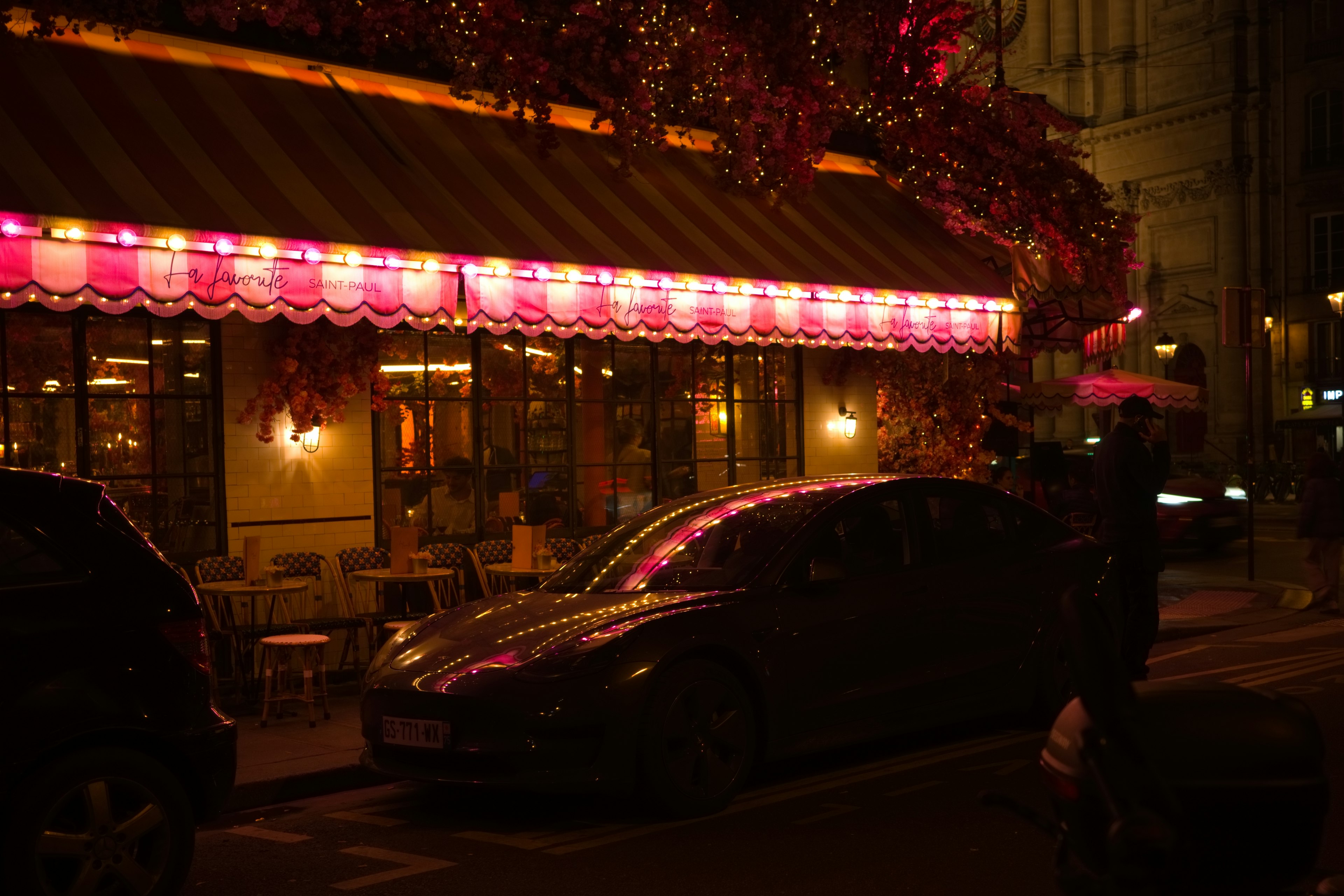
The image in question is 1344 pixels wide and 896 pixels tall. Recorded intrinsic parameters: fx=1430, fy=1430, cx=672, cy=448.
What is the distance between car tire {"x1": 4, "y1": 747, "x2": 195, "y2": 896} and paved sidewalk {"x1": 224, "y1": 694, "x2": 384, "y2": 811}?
1.97 m

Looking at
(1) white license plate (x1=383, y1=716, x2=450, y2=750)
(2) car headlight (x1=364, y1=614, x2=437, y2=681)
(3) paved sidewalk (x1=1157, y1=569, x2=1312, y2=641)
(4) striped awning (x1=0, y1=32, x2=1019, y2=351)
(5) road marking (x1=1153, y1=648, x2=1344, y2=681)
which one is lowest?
(3) paved sidewalk (x1=1157, y1=569, x2=1312, y2=641)

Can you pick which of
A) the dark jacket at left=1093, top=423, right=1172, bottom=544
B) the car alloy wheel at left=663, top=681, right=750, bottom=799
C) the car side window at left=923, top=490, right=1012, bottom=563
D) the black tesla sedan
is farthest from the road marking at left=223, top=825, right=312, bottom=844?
the dark jacket at left=1093, top=423, right=1172, bottom=544

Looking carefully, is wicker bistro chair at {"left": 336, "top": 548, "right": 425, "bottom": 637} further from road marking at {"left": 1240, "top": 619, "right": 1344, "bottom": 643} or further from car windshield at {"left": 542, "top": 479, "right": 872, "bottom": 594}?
road marking at {"left": 1240, "top": 619, "right": 1344, "bottom": 643}

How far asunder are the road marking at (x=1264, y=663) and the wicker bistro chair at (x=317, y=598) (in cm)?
624

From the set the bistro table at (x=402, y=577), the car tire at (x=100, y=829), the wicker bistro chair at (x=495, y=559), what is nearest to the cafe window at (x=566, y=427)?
the wicker bistro chair at (x=495, y=559)

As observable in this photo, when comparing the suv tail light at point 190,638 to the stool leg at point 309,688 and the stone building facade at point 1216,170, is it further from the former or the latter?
the stone building facade at point 1216,170

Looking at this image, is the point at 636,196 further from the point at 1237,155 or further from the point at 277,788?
the point at 1237,155

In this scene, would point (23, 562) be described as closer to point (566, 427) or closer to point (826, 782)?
point (826, 782)

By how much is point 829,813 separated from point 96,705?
330 centimetres

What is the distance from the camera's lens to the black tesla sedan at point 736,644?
6516 mm

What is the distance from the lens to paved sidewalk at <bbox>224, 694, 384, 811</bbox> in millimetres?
7520

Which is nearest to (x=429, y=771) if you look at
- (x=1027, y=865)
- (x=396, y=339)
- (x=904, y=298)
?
(x=1027, y=865)

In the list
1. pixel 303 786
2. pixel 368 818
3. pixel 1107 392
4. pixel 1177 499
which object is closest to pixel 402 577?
pixel 303 786

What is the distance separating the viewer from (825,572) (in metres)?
7.27
